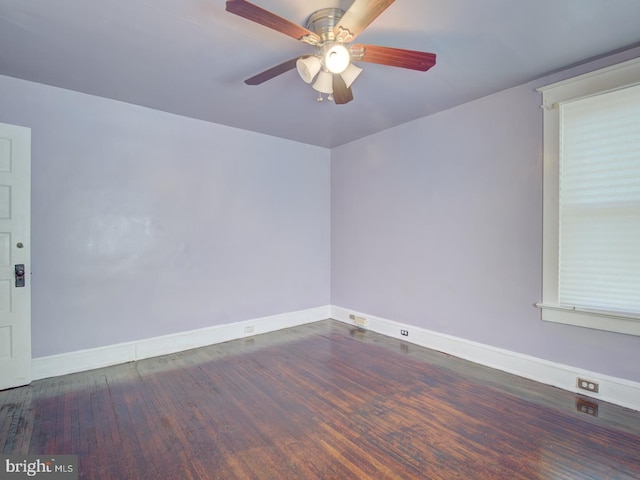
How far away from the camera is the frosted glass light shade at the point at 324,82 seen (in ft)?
7.43

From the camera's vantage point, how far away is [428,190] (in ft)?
12.4

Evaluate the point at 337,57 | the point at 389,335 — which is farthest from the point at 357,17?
the point at 389,335

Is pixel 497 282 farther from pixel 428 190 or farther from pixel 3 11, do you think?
pixel 3 11

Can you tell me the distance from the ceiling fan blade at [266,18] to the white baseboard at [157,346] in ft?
10.7

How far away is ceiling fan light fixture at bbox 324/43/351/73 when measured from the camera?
1880 mm

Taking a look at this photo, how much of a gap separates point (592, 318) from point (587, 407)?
26.4 inches

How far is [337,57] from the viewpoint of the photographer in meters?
1.90

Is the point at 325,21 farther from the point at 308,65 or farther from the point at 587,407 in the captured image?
the point at 587,407

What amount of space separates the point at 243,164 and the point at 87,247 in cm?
196

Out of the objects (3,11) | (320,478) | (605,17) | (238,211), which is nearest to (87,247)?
(238,211)

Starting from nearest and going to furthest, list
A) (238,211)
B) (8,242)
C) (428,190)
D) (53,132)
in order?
(8,242), (53,132), (428,190), (238,211)

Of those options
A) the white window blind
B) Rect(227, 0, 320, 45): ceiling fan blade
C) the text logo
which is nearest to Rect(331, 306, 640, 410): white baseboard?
the white window blind

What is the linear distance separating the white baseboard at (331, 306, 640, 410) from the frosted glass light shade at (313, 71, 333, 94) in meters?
2.82

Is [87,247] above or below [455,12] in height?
below
